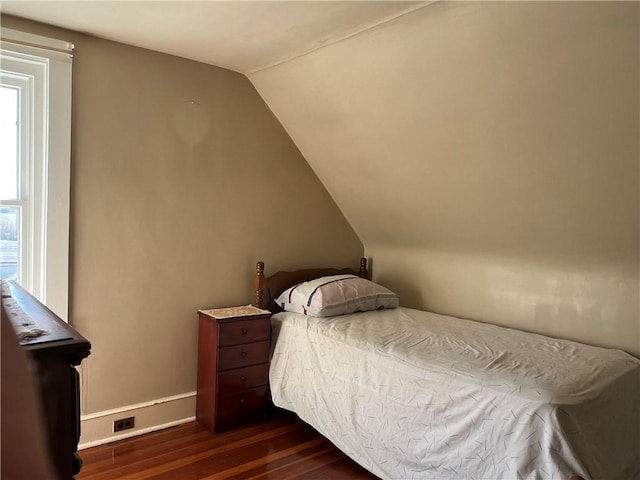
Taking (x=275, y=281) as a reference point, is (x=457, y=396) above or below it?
below

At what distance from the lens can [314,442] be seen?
2.95 m

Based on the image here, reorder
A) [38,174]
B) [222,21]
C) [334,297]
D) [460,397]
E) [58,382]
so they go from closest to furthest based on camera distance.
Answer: [58,382] < [460,397] < [222,21] < [38,174] < [334,297]

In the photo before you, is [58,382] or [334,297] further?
[334,297]

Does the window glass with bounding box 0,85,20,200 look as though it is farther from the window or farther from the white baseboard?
the white baseboard

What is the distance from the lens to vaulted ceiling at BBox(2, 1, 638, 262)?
2.06m

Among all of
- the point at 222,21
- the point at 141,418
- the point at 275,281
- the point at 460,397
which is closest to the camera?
the point at 460,397

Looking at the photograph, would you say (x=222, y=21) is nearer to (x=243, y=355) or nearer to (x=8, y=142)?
(x=8, y=142)

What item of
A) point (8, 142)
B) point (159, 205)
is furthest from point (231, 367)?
point (8, 142)

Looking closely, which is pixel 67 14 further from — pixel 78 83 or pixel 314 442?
pixel 314 442

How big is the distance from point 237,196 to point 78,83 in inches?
45.2

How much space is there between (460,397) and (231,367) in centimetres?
147

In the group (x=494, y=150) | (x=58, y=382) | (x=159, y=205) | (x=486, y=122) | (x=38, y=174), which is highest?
(x=486, y=122)

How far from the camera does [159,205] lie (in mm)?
2996

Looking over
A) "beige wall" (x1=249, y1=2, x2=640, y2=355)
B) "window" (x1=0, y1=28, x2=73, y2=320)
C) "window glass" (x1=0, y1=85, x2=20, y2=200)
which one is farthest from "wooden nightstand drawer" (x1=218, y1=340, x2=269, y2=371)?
"window glass" (x1=0, y1=85, x2=20, y2=200)
